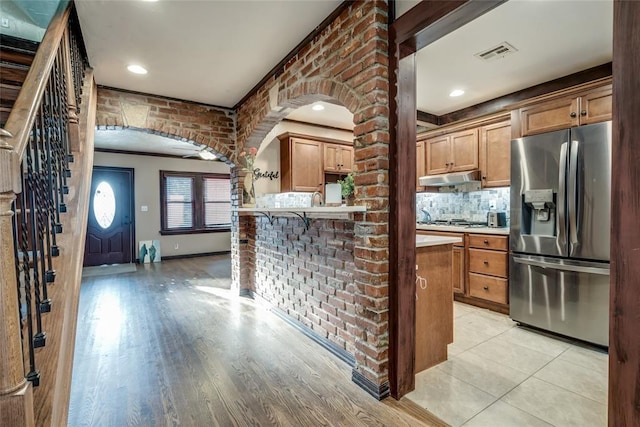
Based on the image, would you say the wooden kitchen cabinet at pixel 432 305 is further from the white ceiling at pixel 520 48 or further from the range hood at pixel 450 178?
the range hood at pixel 450 178

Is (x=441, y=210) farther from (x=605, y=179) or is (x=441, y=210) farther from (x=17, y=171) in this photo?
(x=17, y=171)

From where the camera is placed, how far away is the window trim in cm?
709

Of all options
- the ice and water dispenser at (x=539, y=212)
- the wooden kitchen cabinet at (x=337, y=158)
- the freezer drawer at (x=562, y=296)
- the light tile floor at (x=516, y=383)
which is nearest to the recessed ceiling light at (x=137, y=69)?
the wooden kitchen cabinet at (x=337, y=158)

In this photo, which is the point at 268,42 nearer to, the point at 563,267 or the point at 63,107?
the point at 63,107

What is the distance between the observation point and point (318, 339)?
109 inches

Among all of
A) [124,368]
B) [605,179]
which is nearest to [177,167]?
[124,368]

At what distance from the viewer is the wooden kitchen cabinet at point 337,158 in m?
4.77

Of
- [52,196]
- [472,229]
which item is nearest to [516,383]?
[472,229]

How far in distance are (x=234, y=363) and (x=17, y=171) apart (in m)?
2.05

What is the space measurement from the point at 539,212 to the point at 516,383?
161 centimetres

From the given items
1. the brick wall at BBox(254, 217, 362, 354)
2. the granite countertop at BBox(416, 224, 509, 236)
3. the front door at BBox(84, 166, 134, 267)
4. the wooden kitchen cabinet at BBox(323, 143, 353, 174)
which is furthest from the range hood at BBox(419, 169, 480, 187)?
the front door at BBox(84, 166, 134, 267)

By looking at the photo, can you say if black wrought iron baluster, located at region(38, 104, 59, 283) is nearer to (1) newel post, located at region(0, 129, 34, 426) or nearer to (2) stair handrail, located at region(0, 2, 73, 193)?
(2) stair handrail, located at region(0, 2, 73, 193)

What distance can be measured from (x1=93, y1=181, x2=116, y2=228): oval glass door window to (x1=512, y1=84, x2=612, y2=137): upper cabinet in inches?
293

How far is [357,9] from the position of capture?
2.00 metres
